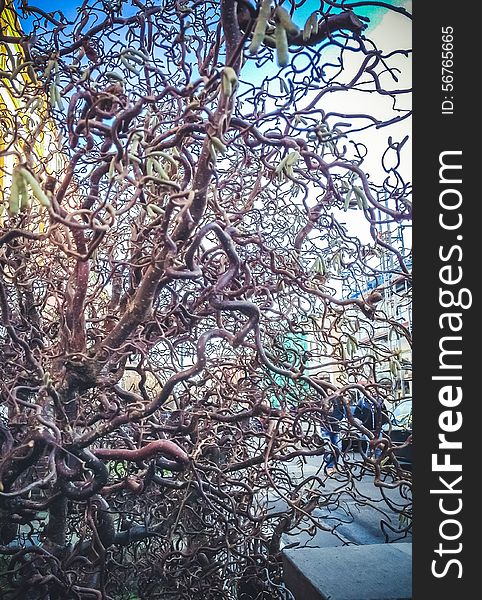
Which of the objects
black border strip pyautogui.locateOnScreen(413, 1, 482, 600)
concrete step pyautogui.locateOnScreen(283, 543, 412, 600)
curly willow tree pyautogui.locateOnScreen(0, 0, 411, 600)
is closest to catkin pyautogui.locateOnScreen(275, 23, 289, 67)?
curly willow tree pyautogui.locateOnScreen(0, 0, 411, 600)

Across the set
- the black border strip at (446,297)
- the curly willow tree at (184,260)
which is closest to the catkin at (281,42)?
the curly willow tree at (184,260)

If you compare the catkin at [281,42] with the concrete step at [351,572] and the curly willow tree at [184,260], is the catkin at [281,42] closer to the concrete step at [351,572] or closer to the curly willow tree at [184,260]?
A: the curly willow tree at [184,260]


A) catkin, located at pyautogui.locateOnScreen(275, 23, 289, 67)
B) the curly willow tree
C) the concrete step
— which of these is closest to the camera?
catkin, located at pyautogui.locateOnScreen(275, 23, 289, 67)

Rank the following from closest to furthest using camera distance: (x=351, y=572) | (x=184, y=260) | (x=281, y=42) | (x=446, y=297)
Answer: (x=281, y=42) < (x=446, y=297) < (x=351, y=572) < (x=184, y=260)

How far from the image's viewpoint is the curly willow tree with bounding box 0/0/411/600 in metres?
1.18

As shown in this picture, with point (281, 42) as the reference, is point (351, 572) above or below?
below

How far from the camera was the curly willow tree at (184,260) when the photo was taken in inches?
46.6

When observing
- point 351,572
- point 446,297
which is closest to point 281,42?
point 446,297

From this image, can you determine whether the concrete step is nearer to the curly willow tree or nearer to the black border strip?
the black border strip

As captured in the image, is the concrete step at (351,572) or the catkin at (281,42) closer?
the catkin at (281,42)

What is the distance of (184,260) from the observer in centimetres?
127

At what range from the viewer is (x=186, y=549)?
1.98 m

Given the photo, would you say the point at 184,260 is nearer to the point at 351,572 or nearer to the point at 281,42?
the point at 281,42

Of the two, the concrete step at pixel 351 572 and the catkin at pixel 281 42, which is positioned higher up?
the catkin at pixel 281 42
